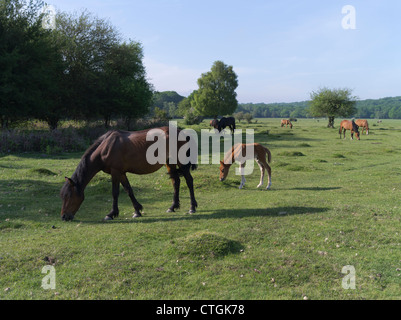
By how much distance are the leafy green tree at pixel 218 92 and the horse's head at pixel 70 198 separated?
212 ft

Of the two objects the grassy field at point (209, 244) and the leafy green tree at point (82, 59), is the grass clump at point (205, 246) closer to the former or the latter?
the grassy field at point (209, 244)

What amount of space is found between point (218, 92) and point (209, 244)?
223 feet

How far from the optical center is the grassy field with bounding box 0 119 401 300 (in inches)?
191

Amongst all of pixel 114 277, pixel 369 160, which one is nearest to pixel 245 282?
pixel 114 277

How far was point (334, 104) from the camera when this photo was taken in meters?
63.0

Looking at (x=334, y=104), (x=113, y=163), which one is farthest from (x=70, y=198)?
(x=334, y=104)

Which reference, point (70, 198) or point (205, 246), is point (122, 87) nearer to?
point (70, 198)

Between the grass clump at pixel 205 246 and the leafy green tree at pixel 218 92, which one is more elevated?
the leafy green tree at pixel 218 92

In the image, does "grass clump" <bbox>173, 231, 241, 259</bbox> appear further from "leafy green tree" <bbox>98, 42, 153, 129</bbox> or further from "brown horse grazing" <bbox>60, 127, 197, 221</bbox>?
"leafy green tree" <bbox>98, 42, 153, 129</bbox>

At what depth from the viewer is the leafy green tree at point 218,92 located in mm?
71812

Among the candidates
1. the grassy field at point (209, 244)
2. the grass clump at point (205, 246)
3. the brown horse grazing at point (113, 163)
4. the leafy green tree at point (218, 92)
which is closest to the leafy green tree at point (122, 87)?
the grassy field at point (209, 244)

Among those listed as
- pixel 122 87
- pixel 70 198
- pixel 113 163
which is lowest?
pixel 70 198

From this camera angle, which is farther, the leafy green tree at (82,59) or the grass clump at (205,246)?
the leafy green tree at (82,59)

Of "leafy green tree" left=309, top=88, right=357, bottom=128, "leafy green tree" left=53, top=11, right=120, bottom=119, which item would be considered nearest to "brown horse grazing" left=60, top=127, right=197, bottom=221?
"leafy green tree" left=53, top=11, right=120, bottom=119
